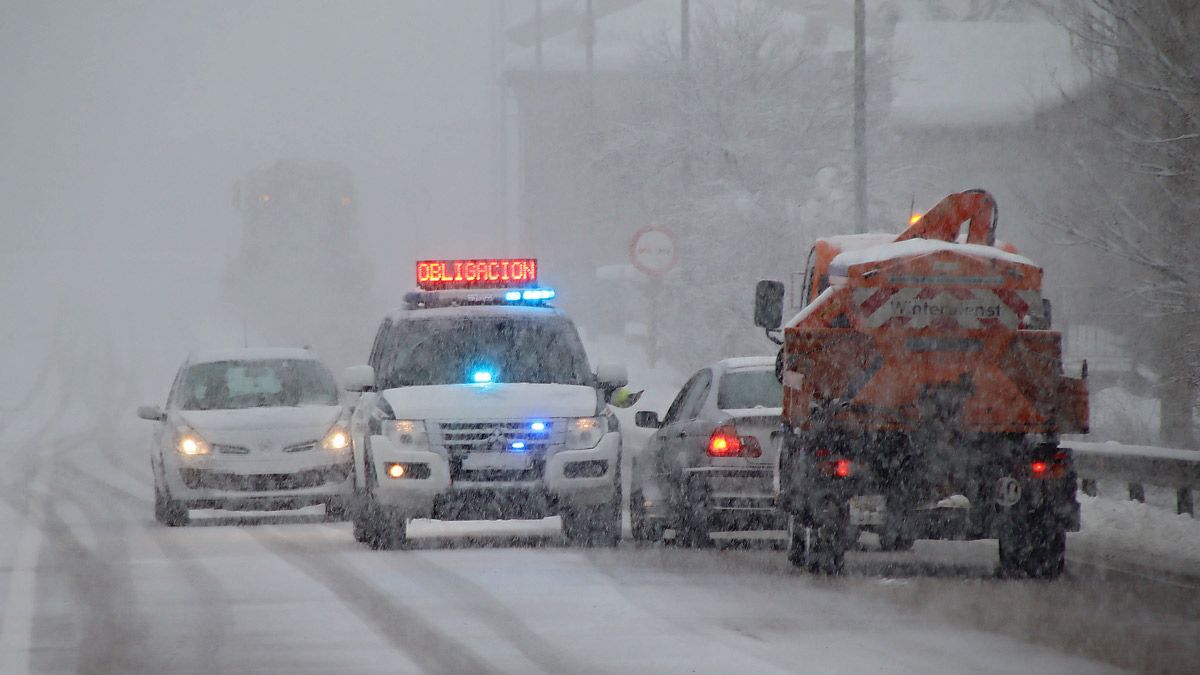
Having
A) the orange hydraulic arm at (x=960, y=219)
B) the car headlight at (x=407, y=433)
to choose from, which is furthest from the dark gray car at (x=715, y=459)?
the car headlight at (x=407, y=433)

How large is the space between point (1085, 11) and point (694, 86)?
21.5 m

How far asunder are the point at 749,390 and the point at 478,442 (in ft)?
6.86

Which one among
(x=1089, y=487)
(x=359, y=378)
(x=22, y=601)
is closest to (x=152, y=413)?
(x=359, y=378)

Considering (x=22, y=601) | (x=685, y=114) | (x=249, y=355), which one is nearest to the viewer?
(x=22, y=601)

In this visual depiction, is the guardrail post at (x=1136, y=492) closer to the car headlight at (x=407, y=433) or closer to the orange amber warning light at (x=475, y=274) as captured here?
the orange amber warning light at (x=475, y=274)

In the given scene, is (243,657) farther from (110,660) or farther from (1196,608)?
(1196,608)

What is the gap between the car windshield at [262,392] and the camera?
18.9m

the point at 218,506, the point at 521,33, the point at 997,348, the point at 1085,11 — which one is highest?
the point at 521,33

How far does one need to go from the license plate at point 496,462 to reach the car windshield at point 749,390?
1545 mm

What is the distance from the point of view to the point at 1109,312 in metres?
39.3

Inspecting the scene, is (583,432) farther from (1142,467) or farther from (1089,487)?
(1089,487)

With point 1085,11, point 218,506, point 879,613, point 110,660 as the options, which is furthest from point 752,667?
point 1085,11

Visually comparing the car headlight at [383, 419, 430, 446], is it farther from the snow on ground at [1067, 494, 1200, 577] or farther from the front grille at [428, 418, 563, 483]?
the snow on ground at [1067, 494, 1200, 577]

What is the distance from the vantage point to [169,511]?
17.6 metres
